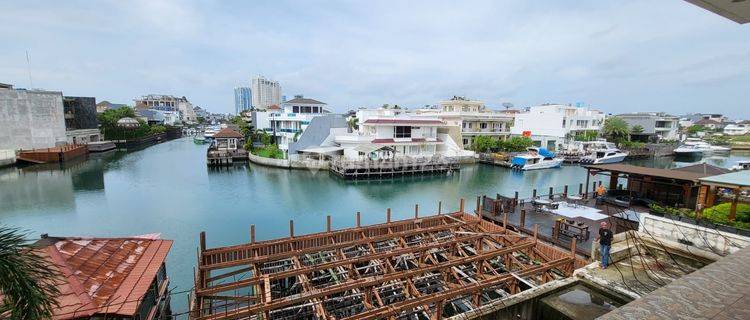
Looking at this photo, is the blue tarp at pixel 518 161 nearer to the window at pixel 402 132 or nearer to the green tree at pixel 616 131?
the window at pixel 402 132

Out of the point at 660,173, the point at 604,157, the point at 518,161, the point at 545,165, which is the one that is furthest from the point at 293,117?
the point at 604,157

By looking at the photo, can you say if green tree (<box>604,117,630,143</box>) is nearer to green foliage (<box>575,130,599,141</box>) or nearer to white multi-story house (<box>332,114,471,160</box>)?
green foliage (<box>575,130,599,141</box>)

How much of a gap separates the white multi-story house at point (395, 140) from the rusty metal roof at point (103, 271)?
29.2 m

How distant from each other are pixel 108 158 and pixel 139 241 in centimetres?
5036

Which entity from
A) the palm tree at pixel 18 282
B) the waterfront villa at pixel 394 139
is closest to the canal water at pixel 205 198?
the waterfront villa at pixel 394 139

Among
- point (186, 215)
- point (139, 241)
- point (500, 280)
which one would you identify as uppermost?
point (139, 241)

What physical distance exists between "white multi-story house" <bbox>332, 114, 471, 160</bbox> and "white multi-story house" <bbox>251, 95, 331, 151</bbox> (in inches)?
256

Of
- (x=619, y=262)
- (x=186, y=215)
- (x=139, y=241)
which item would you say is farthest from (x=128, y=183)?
(x=619, y=262)

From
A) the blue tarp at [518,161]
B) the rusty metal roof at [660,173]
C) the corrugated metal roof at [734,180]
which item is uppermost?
the corrugated metal roof at [734,180]

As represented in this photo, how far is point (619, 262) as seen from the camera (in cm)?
968

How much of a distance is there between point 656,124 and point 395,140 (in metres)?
63.7

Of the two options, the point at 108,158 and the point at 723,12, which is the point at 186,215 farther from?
the point at 108,158

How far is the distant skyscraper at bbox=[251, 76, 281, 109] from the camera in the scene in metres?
156

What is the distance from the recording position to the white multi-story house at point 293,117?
46.8 metres
